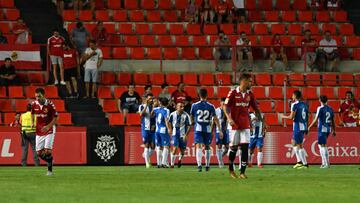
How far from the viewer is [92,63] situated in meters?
35.7

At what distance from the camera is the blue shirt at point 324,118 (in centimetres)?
3033

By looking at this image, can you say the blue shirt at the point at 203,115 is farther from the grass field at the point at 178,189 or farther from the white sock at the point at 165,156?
the grass field at the point at 178,189

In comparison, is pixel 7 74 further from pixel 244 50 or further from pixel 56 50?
pixel 244 50

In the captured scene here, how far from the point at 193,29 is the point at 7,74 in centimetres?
819

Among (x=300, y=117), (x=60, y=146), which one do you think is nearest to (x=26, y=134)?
(x=60, y=146)

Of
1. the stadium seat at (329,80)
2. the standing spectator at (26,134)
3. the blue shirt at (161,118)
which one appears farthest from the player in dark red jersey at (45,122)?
the stadium seat at (329,80)

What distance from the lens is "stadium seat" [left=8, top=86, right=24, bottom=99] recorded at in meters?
34.7

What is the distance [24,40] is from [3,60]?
1514 mm

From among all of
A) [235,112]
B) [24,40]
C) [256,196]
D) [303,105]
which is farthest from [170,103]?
[256,196]

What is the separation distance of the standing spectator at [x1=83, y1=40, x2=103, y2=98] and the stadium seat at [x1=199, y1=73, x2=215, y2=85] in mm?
3861

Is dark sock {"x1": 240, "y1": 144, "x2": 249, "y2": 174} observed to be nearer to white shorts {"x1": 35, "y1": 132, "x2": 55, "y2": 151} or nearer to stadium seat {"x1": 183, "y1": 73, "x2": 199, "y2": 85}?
white shorts {"x1": 35, "y1": 132, "x2": 55, "y2": 151}

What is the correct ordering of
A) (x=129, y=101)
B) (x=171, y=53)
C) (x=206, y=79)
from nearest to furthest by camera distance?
(x=129, y=101), (x=206, y=79), (x=171, y=53)

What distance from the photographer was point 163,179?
2131cm

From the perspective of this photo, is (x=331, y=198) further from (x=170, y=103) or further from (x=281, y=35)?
(x=281, y=35)
